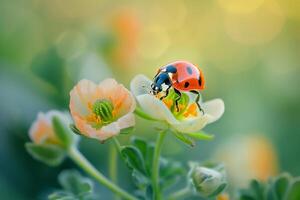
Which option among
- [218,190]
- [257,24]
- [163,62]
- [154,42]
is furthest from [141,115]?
[257,24]

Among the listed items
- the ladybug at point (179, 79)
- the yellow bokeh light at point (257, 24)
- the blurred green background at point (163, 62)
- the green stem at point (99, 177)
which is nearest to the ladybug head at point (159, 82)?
the ladybug at point (179, 79)

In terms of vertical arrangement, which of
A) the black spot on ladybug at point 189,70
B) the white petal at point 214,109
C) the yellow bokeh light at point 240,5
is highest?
the yellow bokeh light at point 240,5

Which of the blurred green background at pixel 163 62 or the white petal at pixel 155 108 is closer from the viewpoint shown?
the white petal at pixel 155 108

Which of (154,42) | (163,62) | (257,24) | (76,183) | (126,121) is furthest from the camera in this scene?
(257,24)

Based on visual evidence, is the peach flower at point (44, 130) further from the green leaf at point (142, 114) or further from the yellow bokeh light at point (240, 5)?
the yellow bokeh light at point (240, 5)

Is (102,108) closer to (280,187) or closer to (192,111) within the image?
(192,111)
